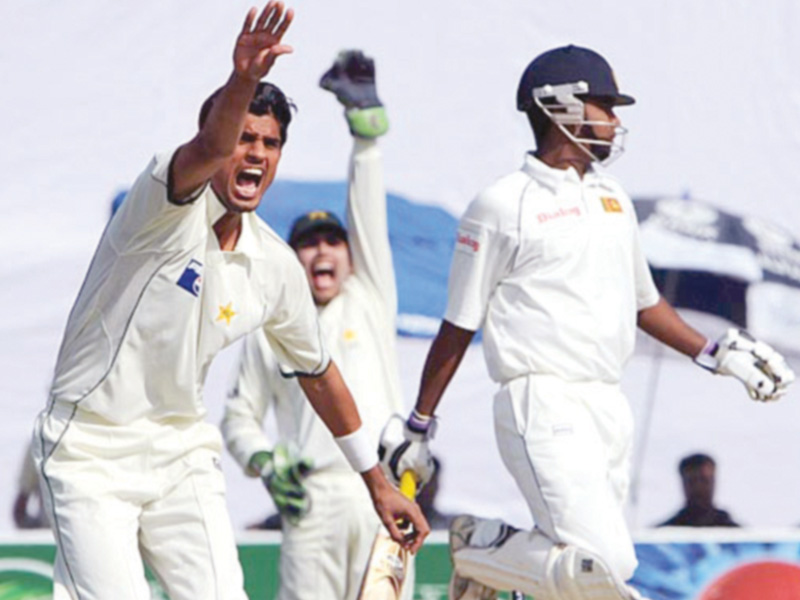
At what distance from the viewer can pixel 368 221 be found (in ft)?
23.5

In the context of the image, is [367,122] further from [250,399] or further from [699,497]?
[699,497]

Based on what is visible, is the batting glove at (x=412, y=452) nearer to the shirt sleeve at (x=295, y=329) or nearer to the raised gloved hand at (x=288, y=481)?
the raised gloved hand at (x=288, y=481)

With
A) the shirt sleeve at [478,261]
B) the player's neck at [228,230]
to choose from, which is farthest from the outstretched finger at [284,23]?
the shirt sleeve at [478,261]

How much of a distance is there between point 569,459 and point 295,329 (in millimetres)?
1139

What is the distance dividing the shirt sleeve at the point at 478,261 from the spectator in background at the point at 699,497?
247 cm

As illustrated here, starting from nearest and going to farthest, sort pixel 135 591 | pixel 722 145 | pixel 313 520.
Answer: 1. pixel 135 591
2. pixel 313 520
3. pixel 722 145

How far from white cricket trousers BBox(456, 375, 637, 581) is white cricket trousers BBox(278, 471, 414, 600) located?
2.99 feet

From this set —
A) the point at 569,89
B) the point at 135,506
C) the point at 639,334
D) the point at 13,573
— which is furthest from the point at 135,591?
the point at 639,334

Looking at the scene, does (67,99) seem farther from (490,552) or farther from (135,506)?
(135,506)

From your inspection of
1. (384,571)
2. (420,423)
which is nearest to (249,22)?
(384,571)

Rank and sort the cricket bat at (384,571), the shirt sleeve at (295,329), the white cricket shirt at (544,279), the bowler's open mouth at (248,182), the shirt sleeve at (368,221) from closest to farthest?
the bowler's open mouth at (248,182) → the shirt sleeve at (295,329) → the cricket bat at (384,571) → the white cricket shirt at (544,279) → the shirt sleeve at (368,221)

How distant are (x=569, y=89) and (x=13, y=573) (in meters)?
3.14

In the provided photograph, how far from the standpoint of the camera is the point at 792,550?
330 inches

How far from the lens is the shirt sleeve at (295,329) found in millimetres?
5059
